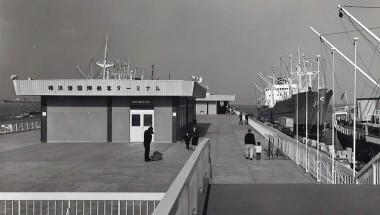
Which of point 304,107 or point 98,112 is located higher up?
point 304,107

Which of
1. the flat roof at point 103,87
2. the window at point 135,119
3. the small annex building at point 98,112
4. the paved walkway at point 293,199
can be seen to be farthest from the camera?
the window at point 135,119

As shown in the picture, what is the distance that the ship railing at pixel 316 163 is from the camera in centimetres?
1253

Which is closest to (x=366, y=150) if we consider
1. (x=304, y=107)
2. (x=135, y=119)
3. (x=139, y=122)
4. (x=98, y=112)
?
(x=139, y=122)

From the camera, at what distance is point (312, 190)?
827 cm

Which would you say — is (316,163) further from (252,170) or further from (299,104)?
(299,104)

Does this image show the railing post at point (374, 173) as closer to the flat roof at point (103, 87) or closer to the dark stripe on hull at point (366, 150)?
the flat roof at point (103, 87)

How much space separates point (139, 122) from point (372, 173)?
21218 mm

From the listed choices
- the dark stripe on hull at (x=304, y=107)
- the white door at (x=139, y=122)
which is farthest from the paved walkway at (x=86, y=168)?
the dark stripe on hull at (x=304, y=107)

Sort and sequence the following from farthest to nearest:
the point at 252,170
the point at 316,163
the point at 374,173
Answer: the point at 252,170 < the point at 316,163 < the point at 374,173

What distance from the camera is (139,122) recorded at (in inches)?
1148

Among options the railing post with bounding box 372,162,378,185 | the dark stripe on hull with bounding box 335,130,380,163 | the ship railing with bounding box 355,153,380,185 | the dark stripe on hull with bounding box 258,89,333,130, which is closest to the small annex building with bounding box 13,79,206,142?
the dark stripe on hull with bounding box 335,130,380,163

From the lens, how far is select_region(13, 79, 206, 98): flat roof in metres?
27.8

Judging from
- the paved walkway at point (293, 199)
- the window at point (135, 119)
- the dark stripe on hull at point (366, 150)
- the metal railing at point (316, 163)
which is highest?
the window at point (135, 119)

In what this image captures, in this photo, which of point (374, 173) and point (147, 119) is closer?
point (374, 173)
